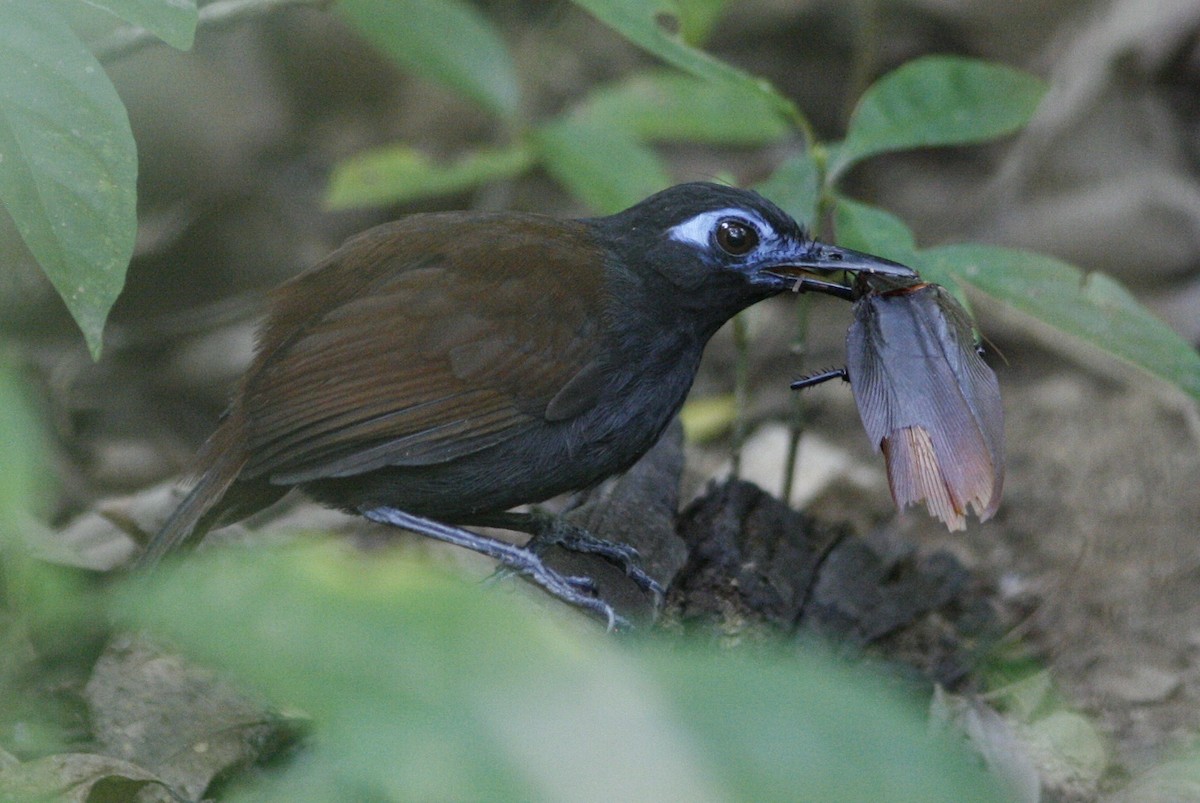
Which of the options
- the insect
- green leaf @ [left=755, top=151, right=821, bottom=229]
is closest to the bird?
the insect

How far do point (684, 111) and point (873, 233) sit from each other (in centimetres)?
222

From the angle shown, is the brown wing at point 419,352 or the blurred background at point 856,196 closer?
the brown wing at point 419,352

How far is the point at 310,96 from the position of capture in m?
7.11

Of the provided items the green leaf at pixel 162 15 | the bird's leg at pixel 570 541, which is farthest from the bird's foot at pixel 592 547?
the green leaf at pixel 162 15

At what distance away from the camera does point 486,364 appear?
123 inches

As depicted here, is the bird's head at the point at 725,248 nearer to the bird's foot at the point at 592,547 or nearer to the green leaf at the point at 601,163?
the bird's foot at the point at 592,547

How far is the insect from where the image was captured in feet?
8.37

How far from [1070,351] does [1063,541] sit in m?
1.27

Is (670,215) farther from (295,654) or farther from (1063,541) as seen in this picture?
(295,654)

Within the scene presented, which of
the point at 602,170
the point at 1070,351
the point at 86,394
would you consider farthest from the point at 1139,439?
the point at 86,394

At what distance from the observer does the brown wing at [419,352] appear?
10.0 feet

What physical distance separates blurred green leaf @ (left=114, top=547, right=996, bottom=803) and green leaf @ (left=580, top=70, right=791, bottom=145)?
172 inches

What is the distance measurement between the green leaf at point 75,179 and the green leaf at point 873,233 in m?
1.68

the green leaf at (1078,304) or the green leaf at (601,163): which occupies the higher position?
the green leaf at (1078,304)
